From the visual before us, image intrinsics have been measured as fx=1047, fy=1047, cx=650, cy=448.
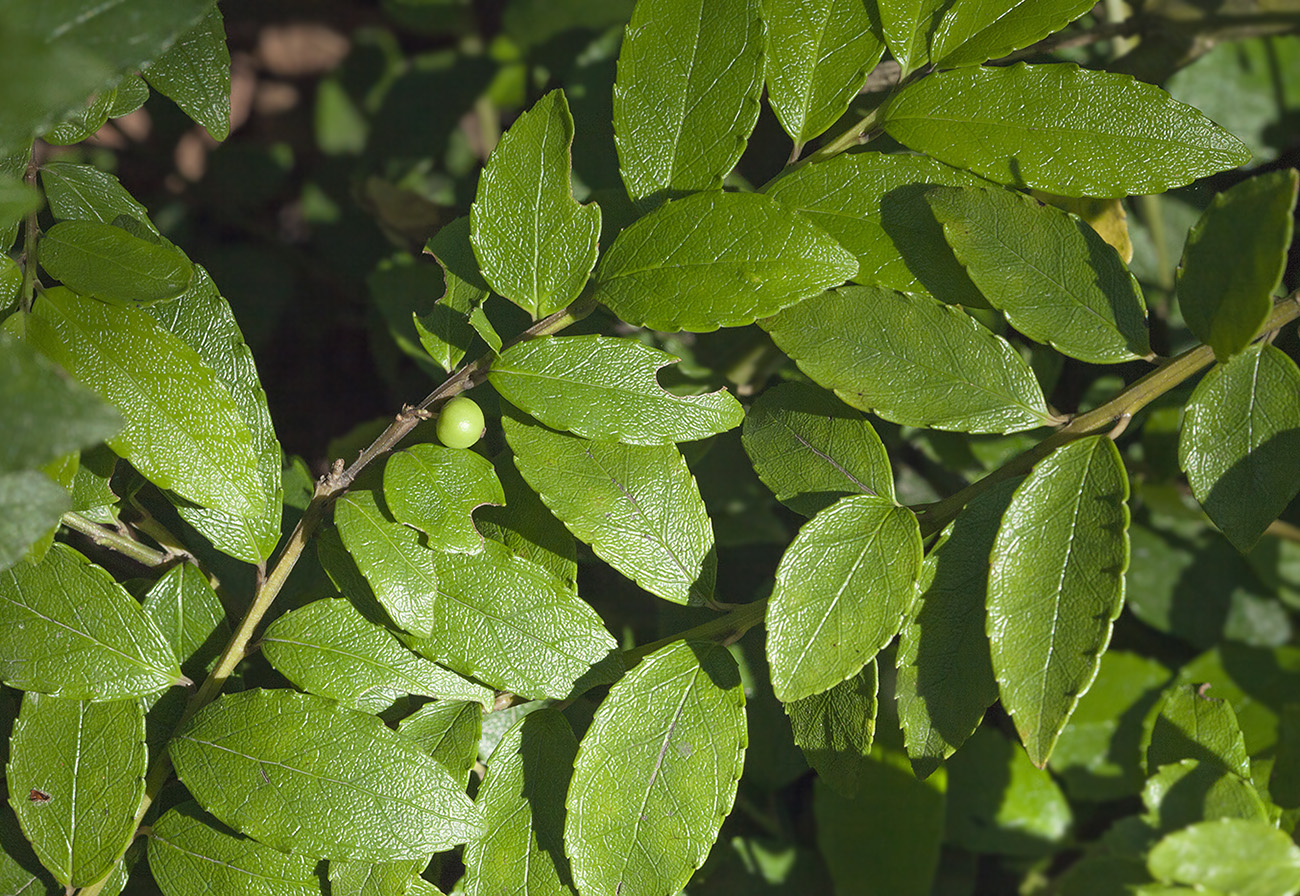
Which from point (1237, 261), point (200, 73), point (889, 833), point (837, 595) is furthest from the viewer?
point (889, 833)

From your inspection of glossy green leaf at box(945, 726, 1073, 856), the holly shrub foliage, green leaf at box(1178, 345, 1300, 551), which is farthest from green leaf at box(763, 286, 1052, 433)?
glossy green leaf at box(945, 726, 1073, 856)

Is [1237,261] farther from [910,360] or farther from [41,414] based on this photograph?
[41,414]

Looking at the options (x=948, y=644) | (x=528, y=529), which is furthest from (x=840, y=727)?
(x=528, y=529)

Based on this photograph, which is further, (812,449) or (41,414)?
(812,449)

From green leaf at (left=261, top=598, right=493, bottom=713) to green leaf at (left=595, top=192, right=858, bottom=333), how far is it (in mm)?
346

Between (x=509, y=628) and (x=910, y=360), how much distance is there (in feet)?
1.29

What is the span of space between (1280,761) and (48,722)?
1.18 m

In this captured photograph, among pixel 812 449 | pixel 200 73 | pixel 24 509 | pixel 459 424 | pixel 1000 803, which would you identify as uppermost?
pixel 200 73

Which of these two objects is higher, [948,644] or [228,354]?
[228,354]

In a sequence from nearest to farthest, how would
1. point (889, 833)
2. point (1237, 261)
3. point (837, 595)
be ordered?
1. point (1237, 261)
2. point (837, 595)
3. point (889, 833)

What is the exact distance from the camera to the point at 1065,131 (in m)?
0.83

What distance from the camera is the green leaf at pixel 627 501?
86 centimetres

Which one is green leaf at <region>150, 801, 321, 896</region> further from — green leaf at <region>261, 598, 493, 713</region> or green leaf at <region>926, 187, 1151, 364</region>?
green leaf at <region>926, 187, 1151, 364</region>

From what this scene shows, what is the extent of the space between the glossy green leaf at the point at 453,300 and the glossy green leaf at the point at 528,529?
11 cm
